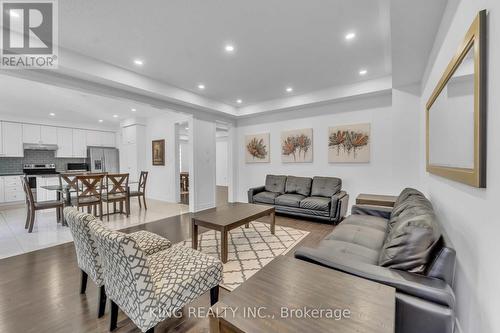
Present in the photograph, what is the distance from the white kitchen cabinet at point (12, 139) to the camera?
597cm

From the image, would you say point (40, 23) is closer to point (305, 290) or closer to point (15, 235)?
point (15, 235)

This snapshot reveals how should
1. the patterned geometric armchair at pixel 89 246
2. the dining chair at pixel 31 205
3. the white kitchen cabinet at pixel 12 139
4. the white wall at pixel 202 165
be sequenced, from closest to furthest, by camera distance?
1. the patterned geometric armchair at pixel 89 246
2. the dining chair at pixel 31 205
3. the white wall at pixel 202 165
4. the white kitchen cabinet at pixel 12 139

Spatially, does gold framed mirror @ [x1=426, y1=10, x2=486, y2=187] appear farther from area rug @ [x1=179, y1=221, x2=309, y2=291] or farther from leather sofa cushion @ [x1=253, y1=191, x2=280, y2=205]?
leather sofa cushion @ [x1=253, y1=191, x2=280, y2=205]

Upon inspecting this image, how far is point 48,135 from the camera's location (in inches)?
267

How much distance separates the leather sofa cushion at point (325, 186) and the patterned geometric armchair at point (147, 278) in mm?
3393

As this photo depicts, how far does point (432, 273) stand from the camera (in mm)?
1146

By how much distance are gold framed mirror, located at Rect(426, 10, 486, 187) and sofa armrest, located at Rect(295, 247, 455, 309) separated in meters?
0.55

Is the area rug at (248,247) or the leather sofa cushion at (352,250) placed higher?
the leather sofa cushion at (352,250)

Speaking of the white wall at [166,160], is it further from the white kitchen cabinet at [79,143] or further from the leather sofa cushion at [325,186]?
the leather sofa cushion at [325,186]

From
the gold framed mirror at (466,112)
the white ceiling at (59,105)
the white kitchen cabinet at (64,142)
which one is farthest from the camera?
the white kitchen cabinet at (64,142)

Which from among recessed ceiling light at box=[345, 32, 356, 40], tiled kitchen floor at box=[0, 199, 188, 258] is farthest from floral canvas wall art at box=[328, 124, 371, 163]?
tiled kitchen floor at box=[0, 199, 188, 258]

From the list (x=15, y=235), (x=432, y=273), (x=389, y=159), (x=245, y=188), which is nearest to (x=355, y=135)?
(x=389, y=159)

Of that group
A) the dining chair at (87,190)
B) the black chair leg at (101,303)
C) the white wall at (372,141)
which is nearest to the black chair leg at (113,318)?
the black chair leg at (101,303)

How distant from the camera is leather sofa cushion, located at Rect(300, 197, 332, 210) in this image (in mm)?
4027
